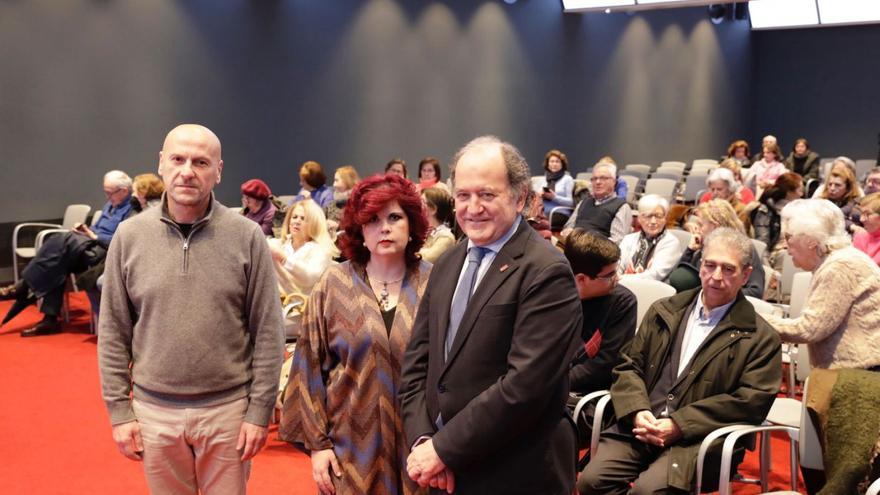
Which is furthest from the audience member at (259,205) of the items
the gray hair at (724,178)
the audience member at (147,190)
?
the gray hair at (724,178)

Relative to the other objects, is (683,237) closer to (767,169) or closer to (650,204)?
(650,204)

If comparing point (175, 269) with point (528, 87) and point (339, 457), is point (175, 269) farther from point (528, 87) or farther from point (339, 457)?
point (528, 87)

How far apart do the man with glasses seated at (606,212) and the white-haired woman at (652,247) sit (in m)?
1.14

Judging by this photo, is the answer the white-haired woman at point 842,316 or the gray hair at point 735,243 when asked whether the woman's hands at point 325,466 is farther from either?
the white-haired woman at point 842,316

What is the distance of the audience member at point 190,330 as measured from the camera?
2.30 meters

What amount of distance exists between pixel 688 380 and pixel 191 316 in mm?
1775

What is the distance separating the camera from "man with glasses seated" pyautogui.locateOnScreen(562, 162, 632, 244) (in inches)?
268

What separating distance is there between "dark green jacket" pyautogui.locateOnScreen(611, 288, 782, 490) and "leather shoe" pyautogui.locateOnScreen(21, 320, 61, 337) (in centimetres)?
532

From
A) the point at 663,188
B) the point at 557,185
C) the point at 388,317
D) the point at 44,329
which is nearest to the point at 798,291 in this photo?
the point at 388,317

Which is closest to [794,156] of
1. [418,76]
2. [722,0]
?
[722,0]

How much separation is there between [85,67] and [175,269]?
7.18m

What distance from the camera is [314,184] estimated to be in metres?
8.24

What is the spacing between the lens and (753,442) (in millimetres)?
3225

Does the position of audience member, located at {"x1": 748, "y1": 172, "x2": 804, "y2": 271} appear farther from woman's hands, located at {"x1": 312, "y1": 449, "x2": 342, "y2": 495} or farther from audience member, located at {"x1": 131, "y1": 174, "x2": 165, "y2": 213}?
woman's hands, located at {"x1": 312, "y1": 449, "x2": 342, "y2": 495}
